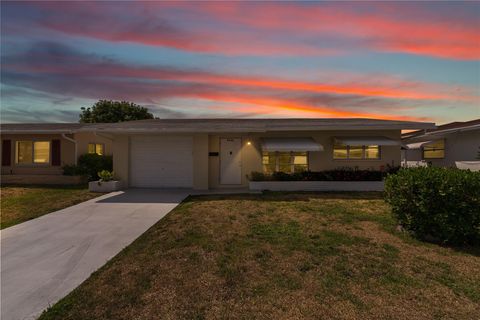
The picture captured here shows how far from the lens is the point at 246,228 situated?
283 inches

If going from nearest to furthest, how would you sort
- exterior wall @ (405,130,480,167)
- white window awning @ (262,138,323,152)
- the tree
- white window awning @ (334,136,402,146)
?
white window awning @ (262,138,323,152)
white window awning @ (334,136,402,146)
exterior wall @ (405,130,480,167)
the tree

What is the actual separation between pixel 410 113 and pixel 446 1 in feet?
52.6

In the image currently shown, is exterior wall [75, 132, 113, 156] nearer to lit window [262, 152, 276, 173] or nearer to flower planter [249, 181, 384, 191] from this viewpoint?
lit window [262, 152, 276, 173]

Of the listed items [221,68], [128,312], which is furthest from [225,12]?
[128,312]

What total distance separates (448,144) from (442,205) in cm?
A: 1771

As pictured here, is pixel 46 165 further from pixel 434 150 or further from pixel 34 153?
pixel 434 150

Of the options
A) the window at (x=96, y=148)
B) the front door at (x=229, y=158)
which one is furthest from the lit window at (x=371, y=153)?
the window at (x=96, y=148)

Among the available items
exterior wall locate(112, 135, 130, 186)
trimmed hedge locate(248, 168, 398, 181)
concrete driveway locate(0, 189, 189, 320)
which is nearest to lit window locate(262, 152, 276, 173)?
trimmed hedge locate(248, 168, 398, 181)

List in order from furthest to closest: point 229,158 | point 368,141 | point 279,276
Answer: point 229,158 → point 368,141 → point 279,276

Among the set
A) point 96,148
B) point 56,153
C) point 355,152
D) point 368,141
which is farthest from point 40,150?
point 368,141

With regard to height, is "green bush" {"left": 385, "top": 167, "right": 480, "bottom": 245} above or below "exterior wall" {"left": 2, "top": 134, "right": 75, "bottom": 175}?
below

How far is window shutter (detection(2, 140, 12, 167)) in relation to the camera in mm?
18516

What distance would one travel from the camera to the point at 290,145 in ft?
44.9

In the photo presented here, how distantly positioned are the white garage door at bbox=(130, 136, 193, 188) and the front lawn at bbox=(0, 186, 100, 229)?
2849 millimetres
